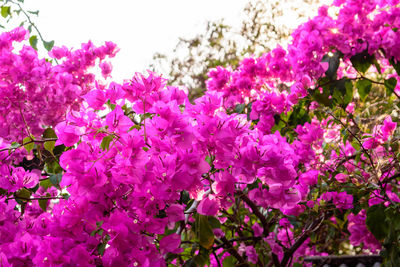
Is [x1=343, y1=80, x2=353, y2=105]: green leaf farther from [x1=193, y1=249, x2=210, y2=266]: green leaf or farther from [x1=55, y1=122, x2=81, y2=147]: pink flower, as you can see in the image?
[x1=55, y1=122, x2=81, y2=147]: pink flower

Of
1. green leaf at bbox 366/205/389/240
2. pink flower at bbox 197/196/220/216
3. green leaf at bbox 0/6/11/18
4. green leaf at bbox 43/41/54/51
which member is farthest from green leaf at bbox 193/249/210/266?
green leaf at bbox 0/6/11/18

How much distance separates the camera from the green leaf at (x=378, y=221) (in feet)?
4.77

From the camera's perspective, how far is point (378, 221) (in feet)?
4.78

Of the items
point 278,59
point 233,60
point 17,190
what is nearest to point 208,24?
point 233,60

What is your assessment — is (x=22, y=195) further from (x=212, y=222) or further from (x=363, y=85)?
(x=363, y=85)

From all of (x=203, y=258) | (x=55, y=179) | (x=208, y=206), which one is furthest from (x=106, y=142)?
(x=55, y=179)

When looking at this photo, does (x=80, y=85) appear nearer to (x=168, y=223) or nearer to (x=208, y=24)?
(x=168, y=223)

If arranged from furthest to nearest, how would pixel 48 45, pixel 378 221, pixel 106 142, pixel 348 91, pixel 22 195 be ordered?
pixel 48 45 → pixel 348 91 → pixel 378 221 → pixel 22 195 → pixel 106 142

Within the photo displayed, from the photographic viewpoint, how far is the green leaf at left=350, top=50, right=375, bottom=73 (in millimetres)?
1797

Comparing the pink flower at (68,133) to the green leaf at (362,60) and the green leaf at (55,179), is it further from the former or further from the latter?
the green leaf at (362,60)

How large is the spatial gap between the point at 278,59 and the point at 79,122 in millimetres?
1397

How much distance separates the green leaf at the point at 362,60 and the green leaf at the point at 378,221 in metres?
0.68

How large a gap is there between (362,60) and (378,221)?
2.53ft

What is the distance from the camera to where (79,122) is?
89 centimetres
